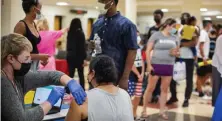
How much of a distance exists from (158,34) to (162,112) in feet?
3.45

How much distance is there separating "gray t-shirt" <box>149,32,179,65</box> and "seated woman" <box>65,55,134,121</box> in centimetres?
255

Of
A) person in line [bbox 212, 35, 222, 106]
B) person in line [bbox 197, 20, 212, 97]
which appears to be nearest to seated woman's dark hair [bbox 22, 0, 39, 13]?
person in line [bbox 212, 35, 222, 106]

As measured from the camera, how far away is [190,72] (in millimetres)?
5680

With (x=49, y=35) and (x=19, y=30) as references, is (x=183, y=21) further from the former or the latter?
(x=19, y=30)

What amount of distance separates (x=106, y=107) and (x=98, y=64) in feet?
0.84

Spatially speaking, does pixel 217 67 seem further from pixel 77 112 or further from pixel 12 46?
pixel 12 46

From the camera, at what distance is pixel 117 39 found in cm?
294

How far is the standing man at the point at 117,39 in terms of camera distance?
292cm

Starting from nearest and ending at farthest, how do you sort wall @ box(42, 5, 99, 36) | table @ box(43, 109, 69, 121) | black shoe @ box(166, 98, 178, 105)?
table @ box(43, 109, 69, 121) → black shoe @ box(166, 98, 178, 105) → wall @ box(42, 5, 99, 36)

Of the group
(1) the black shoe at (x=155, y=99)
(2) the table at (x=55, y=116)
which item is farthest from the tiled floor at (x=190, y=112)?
(2) the table at (x=55, y=116)

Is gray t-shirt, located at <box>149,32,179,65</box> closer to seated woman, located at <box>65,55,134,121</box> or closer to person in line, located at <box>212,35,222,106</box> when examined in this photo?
person in line, located at <box>212,35,222,106</box>

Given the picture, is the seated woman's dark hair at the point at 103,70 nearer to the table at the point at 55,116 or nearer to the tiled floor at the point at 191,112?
the table at the point at 55,116

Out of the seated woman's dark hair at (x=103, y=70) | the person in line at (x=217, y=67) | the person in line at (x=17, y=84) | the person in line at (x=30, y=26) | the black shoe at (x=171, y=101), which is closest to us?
the person in line at (x=17, y=84)

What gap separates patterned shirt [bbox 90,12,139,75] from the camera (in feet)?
9.57
